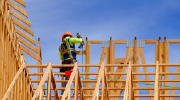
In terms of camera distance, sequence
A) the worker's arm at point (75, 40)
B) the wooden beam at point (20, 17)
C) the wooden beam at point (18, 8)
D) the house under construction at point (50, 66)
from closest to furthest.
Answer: the house under construction at point (50, 66) < the wooden beam at point (18, 8) < the wooden beam at point (20, 17) < the worker's arm at point (75, 40)

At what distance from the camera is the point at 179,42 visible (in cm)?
1647

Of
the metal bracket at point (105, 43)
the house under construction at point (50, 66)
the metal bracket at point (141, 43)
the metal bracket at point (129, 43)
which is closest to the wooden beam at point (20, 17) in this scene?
the house under construction at point (50, 66)

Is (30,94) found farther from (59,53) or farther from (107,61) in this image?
(107,61)

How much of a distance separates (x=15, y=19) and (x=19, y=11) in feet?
1.53

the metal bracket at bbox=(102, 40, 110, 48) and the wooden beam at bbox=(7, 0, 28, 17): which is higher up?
the wooden beam at bbox=(7, 0, 28, 17)

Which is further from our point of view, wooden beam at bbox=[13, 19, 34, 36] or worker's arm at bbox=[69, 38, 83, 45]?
worker's arm at bbox=[69, 38, 83, 45]

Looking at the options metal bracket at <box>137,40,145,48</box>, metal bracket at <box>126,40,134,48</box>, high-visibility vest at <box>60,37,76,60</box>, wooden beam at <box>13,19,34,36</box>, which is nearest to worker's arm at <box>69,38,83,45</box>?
high-visibility vest at <box>60,37,76,60</box>

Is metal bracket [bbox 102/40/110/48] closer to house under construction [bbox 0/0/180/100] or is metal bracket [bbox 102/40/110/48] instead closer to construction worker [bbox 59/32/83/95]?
house under construction [bbox 0/0/180/100]

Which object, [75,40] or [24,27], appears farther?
[75,40]

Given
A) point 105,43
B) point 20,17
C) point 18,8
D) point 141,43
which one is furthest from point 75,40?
Answer: point 141,43

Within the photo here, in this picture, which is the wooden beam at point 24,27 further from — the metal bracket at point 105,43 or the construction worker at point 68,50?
the metal bracket at point 105,43

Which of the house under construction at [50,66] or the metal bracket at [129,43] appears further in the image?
the metal bracket at [129,43]

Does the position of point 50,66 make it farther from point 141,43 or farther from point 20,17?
point 141,43

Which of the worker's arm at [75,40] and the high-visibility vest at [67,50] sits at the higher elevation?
the worker's arm at [75,40]
